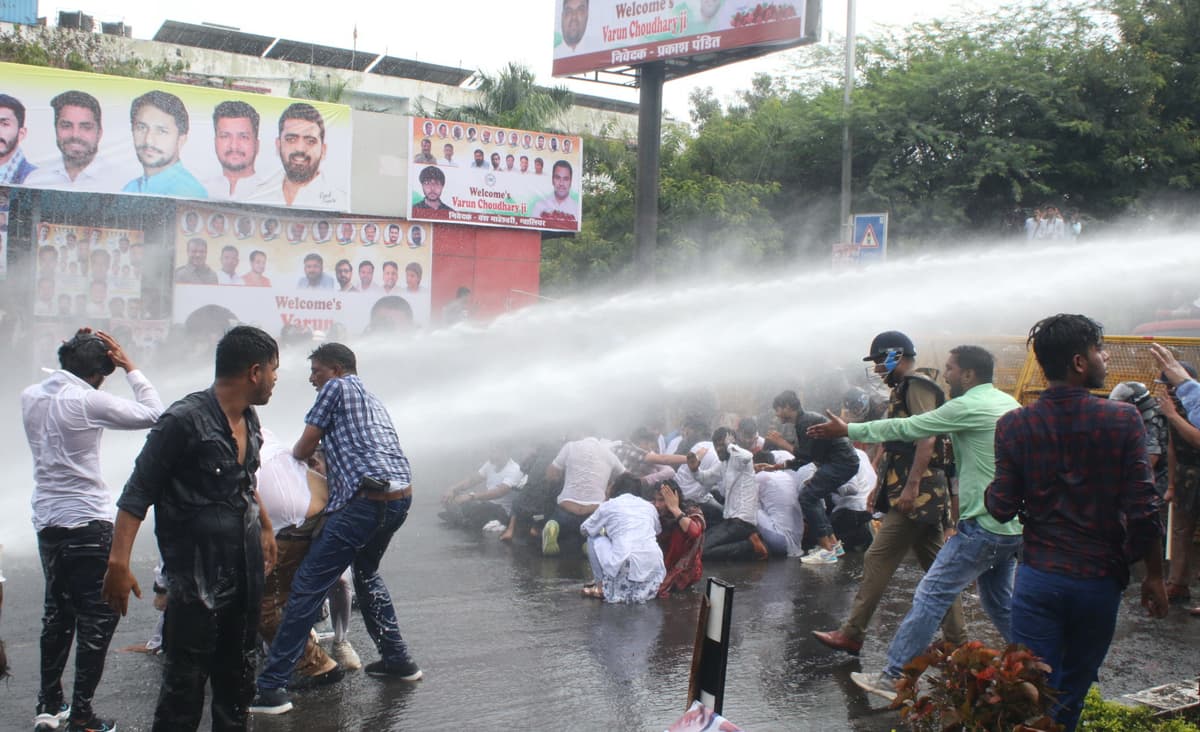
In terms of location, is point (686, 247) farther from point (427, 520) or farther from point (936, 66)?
point (427, 520)

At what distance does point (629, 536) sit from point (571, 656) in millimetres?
1699

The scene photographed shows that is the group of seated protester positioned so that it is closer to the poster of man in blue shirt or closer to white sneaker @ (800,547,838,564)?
white sneaker @ (800,547,838,564)

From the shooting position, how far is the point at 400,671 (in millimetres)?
5676

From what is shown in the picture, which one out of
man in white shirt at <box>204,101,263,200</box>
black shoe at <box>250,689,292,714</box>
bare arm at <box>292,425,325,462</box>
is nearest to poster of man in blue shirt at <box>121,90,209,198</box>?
man in white shirt at <box>204,101,263,200</box>

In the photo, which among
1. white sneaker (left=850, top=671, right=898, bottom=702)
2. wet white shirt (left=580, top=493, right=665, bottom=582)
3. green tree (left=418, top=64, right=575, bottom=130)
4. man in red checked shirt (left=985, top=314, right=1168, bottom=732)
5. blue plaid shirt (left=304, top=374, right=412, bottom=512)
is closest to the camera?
man in red checked shirt (left=985, top=314, right=1168, bottom=732)

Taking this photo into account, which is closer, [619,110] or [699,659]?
[699,659]

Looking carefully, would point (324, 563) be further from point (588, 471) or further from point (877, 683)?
point (588, 471)

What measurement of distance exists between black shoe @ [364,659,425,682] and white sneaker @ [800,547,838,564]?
430 centimetres

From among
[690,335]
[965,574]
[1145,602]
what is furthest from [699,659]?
[690,335]

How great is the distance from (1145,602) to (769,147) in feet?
73.8

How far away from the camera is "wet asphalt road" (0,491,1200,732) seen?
521cm

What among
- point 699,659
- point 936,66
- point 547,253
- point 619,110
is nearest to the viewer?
point 699,659

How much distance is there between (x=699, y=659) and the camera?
11.4ft

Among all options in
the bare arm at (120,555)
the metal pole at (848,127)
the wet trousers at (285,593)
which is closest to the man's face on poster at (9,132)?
the metal pole at (848,127)
